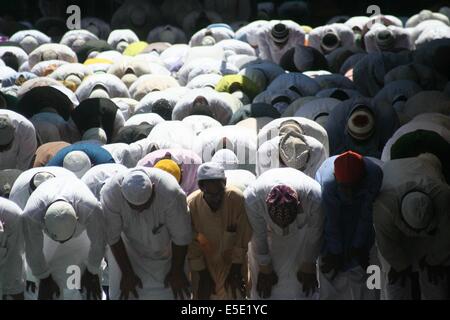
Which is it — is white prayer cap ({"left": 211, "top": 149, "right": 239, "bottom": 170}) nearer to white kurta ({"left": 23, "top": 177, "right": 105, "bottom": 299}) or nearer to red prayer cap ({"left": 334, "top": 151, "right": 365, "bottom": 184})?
white kurta ({"left": 23, "top": 177, "right": 105, "bottom": 299})

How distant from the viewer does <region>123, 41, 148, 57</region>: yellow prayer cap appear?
17484 millimetres

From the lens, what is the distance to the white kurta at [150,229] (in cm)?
836

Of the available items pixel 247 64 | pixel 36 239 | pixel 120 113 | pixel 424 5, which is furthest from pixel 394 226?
pixel 424 5

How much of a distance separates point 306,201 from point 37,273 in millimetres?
2062

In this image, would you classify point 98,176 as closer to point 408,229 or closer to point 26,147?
point 26,147

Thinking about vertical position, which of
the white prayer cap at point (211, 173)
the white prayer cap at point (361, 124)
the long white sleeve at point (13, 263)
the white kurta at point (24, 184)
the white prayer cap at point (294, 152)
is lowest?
the long white sleeve at point (13, 263)

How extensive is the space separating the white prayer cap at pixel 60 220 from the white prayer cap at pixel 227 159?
1803 millimetres

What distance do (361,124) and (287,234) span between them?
1.94 meters

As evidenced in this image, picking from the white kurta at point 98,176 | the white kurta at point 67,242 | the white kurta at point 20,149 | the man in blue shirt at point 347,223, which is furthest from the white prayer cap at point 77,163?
the man in blue shirt at point 347,223

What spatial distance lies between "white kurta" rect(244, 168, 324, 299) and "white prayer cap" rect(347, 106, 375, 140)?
163 centimetres

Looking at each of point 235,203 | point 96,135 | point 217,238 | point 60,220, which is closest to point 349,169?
point 235,203

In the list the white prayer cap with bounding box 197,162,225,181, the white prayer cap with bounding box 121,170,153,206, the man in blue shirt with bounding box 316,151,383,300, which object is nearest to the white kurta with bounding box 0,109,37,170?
the white prayer cap with bounding box 121,170,153,206

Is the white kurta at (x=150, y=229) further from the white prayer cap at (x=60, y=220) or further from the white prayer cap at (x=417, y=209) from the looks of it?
the white prayer cap at (x=417, y=209)

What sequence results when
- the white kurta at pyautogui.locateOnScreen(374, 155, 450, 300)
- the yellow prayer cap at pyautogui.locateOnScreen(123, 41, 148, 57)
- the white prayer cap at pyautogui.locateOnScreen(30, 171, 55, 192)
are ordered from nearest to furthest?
the white kurta at pyautogui.locateOnScreen(374, 155, 450, 300) < the white prayer cap at pyautogui.locateOnScreen(30, 171, 55, 192) < the yellow prayer cap at pyautogui.locateOnScreen(123, 41, 148, 57)
